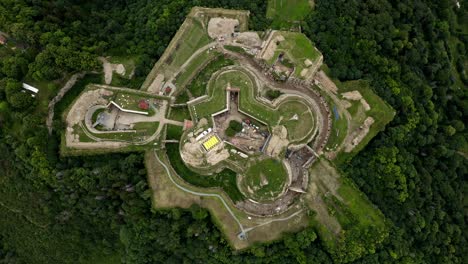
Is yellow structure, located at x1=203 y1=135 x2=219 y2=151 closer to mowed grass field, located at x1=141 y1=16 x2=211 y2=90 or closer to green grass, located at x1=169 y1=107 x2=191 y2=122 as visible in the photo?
green grass, located at x1=169 y1=107 x2=191 y2=122

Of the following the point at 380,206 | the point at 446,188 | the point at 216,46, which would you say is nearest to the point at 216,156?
the point at 216,46

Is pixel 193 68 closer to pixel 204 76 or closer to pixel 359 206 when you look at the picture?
pixel 204 76

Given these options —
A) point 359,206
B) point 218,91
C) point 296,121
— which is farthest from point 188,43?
point 359,206

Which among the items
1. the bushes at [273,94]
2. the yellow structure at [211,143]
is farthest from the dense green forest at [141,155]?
the bushes at [273,94]

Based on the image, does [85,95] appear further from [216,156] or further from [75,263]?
[75,263]

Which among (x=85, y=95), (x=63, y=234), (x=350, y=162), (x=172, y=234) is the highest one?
(x=350, y=162)

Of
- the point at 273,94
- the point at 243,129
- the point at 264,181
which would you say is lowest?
the point at 264,181
